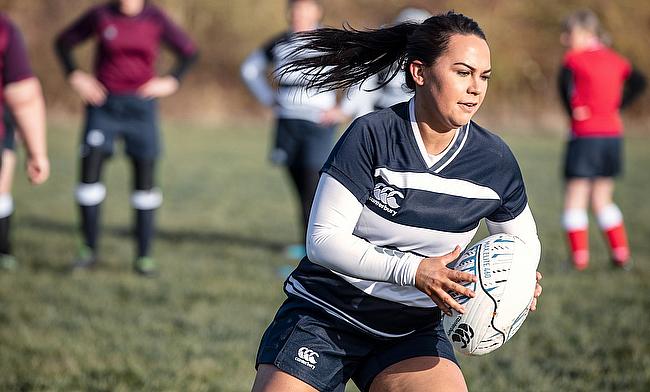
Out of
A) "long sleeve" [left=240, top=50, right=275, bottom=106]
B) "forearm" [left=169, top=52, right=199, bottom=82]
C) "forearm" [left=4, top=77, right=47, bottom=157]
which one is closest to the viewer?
"forearm" [left=4, top=77, right=47, bottom=157]

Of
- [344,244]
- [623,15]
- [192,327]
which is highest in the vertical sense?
[344,244]

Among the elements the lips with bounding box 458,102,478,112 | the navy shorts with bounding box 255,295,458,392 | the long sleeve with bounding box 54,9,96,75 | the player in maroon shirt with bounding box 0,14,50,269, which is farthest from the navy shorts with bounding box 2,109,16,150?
the lips with bounding box 458,102,478,112

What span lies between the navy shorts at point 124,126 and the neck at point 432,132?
472 centimetres

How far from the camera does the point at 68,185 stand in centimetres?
1462

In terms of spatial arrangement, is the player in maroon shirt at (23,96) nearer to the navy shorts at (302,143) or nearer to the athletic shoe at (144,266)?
the athletic shoe at (144,266)

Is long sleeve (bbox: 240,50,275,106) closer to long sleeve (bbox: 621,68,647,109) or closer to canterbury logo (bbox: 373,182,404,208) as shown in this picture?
long sleeve (bbox: 621,68,647,109)

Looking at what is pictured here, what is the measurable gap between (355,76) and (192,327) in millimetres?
2979

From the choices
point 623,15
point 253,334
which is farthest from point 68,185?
point 623,15

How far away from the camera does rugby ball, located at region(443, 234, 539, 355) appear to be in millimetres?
3088

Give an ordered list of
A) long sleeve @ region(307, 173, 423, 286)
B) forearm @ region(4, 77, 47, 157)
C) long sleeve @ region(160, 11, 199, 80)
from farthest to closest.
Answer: long sleeve @ region(160, 11, 199, 80) < forearm @ region(4, 77, 47, 157) < long sleeve @ region(307, 173, 423, 286)

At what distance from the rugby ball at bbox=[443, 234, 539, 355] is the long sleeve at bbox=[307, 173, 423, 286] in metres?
0.23

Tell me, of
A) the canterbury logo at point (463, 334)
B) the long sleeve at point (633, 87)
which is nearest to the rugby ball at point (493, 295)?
the canterbury logo at point (463, 334)

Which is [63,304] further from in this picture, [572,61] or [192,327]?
[572,61]

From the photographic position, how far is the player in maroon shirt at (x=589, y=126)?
828cm
